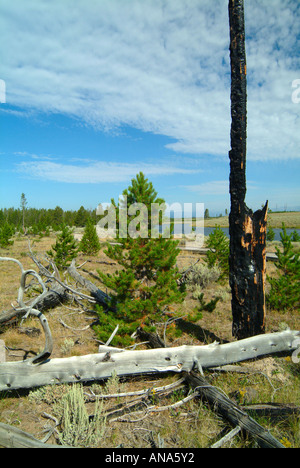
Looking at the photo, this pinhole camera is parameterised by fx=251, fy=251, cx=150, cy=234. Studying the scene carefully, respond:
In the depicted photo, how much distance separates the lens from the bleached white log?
3941mm

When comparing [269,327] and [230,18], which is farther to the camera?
[269,327]

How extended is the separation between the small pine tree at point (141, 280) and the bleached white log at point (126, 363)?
1125 millimetres

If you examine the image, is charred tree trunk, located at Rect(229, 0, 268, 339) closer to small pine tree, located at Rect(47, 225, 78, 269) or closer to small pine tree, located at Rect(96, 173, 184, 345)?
small pine tree, located at Rect(96, 173, 184, 345)

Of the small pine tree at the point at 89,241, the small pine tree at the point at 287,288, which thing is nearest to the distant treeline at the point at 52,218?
the small pine tree at the point at 89,241

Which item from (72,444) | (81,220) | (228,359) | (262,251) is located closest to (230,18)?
(262,251)

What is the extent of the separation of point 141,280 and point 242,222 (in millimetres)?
2711

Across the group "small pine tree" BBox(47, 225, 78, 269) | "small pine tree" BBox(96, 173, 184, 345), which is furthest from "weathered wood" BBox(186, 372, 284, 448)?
"small pine tree" BBox(47, 225, 78, 269)

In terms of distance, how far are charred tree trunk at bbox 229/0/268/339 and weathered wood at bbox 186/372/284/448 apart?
189cm

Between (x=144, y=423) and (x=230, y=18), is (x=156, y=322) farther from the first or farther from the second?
(x=230, y=18)

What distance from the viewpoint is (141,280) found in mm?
6152

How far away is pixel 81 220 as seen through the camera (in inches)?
2469

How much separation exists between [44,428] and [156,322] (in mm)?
3078

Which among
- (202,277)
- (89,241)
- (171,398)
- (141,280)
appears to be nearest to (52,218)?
(89,241)
